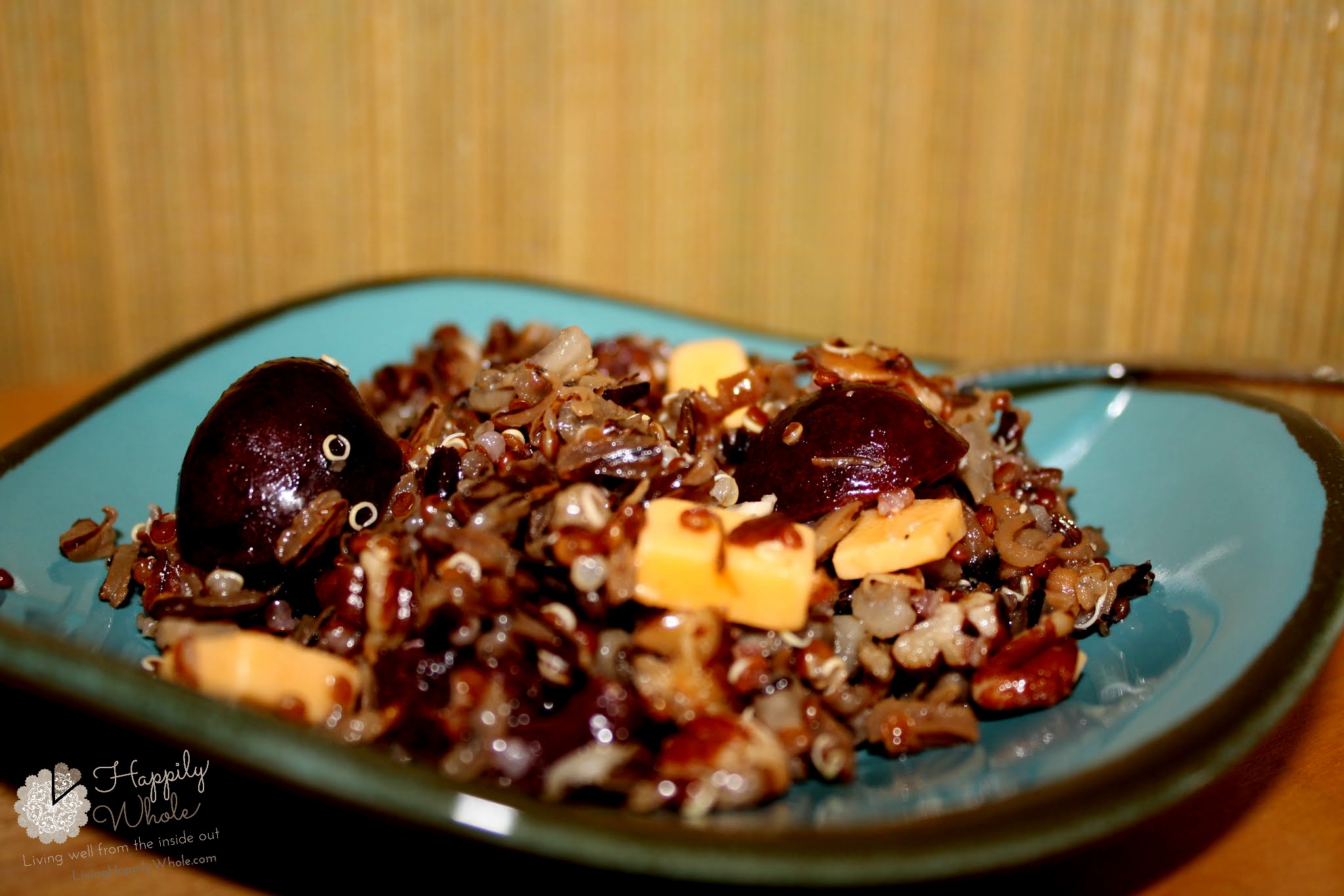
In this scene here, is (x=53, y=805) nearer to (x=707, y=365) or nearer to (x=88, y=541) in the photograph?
(x=88, y=541)

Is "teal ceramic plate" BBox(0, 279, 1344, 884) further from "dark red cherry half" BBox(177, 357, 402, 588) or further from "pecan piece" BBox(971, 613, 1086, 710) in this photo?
"dark red cherry half" BBox(177, 357, 402, 588)

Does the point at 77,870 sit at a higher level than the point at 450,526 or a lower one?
lower

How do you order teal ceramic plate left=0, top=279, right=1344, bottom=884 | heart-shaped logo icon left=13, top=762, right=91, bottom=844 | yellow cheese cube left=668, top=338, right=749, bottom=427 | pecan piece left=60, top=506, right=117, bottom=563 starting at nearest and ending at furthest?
teal ceramic plate left=0, top=279, right=1344, bottom=884 < heart-shaped logo icon left=13, top=762, right=91, bottom=844 < pecan piece left=60, top=506, right=117, bottom=563 < yellow cheese cube left=668, top=338, right=749, bottom=427

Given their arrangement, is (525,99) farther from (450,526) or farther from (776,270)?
(450,526)

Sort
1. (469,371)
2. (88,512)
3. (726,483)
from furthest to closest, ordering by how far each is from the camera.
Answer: (469,371) < (88,512) < (726,483)

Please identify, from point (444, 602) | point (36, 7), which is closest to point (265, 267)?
point (36, 7)

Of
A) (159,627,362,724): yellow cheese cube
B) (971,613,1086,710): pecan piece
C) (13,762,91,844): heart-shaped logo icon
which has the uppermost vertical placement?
(159,627,362,724): yellow cheese cube

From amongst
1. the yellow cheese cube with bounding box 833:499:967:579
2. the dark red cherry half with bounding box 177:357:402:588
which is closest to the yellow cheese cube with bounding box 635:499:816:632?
the yellow cheese cube with bounding box 833:499:967:579

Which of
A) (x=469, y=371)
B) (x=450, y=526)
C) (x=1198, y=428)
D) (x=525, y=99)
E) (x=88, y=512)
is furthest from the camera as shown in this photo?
(x=525, y=99)
